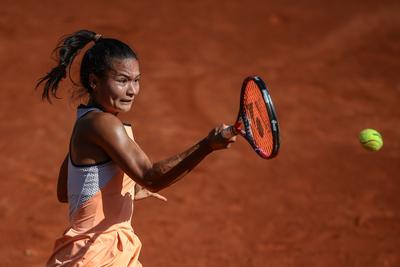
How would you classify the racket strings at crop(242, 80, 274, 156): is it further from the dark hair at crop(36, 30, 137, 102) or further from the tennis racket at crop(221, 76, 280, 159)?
the dark hair at crop(36, 30, 137, 102)

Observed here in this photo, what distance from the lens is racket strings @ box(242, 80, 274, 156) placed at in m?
3.12

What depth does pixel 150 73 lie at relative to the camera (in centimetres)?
880

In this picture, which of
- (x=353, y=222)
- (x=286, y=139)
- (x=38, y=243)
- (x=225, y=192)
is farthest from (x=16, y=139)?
(x=353, y=222)

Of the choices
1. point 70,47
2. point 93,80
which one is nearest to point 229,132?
point 93,80

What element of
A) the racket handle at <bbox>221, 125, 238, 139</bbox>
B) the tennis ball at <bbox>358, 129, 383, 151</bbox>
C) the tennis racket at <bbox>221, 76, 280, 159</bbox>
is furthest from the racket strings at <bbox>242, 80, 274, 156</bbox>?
the tennis ball at <bbox>358, 129, 383, 151</bbox>

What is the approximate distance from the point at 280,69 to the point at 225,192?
125 inches

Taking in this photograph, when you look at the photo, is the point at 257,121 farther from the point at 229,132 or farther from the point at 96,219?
the point at 96,219

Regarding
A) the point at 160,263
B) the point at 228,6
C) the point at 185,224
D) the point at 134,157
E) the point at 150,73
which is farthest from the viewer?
the point at 228,6

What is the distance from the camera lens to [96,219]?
123 inches

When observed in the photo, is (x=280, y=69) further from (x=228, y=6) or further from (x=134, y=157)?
(x=134, y=157)

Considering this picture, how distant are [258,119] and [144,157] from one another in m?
0.66

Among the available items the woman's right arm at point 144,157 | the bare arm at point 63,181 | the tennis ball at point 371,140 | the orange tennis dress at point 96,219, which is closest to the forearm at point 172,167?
the woman's right arm at point 144,157

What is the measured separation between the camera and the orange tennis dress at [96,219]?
3.06 m

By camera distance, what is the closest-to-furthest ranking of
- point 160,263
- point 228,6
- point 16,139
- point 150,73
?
point 160,263, point 16,139, point 150,73, point 228,6
